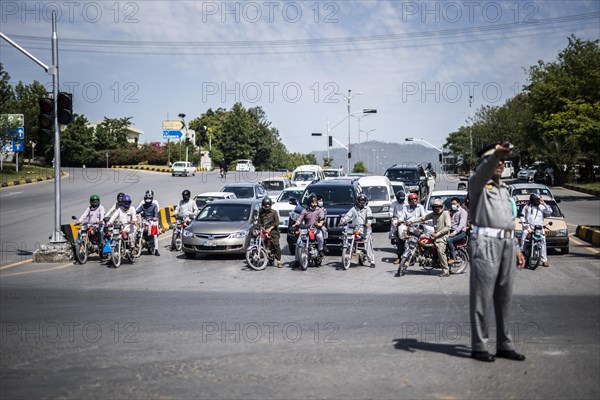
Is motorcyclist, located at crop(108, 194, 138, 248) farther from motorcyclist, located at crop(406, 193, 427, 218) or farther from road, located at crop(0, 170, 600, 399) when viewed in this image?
motorcyclist, located at crop(406, 193, 427, 218)

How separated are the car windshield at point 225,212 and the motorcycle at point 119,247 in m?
2.64

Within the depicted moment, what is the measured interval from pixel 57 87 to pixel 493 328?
1326 centimetres

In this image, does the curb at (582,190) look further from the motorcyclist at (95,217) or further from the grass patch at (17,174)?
the grass patch at (17,174)

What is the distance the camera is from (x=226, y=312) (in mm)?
9727

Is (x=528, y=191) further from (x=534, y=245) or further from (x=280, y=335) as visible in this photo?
(x=280, y=335)

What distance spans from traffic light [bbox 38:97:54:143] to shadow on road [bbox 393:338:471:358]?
11.9 m

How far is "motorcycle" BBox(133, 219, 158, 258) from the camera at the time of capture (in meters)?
17.2

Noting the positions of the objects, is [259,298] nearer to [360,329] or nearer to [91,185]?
[360,329]

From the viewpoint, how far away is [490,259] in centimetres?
666

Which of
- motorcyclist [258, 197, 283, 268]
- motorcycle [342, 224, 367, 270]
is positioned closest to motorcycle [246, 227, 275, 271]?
motorcyclist [258, 197, 283, 268]

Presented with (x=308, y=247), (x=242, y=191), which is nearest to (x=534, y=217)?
(x=308, y=247)

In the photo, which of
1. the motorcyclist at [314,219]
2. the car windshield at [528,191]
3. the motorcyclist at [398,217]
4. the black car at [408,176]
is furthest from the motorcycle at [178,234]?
the black car at [408,176]

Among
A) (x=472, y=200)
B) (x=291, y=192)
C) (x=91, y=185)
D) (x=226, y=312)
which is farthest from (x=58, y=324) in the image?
(x=91, y=185)

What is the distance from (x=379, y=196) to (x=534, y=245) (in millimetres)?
10596
